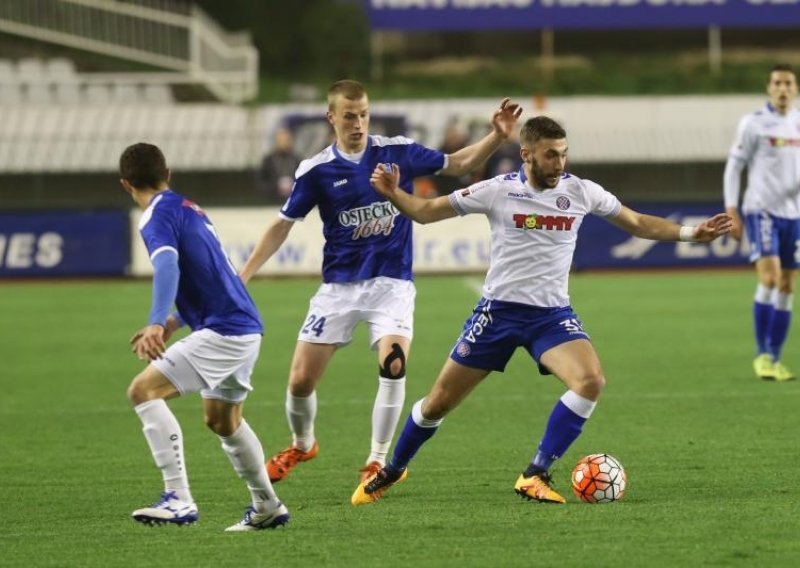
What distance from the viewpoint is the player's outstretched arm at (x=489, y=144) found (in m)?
8.02

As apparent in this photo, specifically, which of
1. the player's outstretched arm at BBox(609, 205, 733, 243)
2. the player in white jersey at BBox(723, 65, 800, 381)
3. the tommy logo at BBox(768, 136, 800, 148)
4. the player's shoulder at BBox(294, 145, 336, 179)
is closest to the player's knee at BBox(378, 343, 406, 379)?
the player's shoulder at BBox(294, 145, 336, 179)

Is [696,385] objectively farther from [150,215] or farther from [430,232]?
[430,232]

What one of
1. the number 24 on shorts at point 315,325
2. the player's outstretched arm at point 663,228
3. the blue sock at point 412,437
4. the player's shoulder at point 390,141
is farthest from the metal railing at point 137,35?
the player's outstretched arm at point 663,228

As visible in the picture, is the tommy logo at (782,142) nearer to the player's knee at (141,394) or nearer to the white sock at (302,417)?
the white sock at (302,417)

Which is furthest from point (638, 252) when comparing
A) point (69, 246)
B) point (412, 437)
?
point (412, 437)

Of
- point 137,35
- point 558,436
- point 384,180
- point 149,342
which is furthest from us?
point 137,35

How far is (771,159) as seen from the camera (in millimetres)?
12547

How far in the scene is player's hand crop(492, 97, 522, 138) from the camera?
8.00 m

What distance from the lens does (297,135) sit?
27.8 meters

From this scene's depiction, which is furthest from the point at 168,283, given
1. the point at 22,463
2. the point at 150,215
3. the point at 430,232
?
the point at 430,232

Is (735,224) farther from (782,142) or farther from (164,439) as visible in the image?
(782,142)

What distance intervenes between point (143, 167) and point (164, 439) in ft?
3.86

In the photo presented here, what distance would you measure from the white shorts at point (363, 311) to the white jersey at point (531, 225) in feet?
3.29

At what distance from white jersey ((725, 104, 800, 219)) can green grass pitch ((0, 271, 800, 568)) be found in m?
1.40
